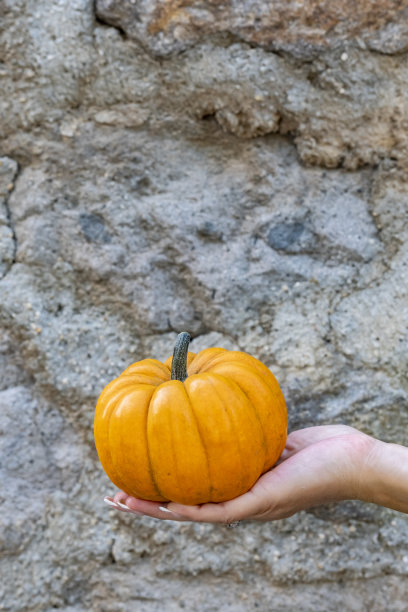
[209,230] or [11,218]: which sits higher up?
[209,230]

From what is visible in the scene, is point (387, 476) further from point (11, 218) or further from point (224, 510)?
point (11, 218)

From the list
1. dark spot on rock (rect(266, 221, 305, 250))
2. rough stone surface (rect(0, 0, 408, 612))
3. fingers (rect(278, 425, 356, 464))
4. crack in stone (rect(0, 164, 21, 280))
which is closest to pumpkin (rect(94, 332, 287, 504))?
fingers (rect(278, 425, 356, 464))

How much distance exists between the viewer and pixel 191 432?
1.14 m

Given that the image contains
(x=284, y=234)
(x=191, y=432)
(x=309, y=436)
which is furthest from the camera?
(x=284, y=234)

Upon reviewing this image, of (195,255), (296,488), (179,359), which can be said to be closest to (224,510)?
(296,488)

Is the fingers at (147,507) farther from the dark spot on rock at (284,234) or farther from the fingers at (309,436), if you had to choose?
the dark spot on rock at (284,234)

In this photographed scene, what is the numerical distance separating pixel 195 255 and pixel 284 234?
0.26m

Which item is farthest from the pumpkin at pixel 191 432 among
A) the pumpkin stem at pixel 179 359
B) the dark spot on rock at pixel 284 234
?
the dark spot on rock at pixel 284 234

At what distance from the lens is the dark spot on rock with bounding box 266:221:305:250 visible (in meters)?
1.69

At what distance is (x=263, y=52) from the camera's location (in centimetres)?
163

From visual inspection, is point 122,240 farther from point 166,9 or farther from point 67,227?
point 166,9

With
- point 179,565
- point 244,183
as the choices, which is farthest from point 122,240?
Answer: point 179,565

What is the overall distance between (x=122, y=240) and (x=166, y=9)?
646 millimetres

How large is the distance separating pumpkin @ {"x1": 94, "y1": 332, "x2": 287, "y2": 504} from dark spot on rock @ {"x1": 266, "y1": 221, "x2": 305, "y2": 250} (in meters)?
0.55
